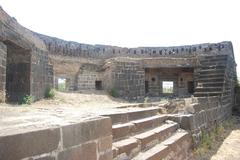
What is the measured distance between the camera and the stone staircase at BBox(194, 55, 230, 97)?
11297 mm

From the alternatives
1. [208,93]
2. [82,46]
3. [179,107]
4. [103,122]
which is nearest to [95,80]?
[82,46]

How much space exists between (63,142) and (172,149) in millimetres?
3467

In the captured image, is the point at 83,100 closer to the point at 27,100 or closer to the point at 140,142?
the point at 27,100

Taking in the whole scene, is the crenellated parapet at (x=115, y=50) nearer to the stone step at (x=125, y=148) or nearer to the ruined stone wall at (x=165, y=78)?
the ruined stone wall at (x=165, y=78)

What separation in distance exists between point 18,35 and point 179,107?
18.0 feet

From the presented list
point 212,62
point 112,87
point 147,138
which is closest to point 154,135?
point 147,138

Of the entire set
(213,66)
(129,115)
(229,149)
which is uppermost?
(213,66)

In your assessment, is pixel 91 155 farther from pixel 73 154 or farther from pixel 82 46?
pixel 82 46

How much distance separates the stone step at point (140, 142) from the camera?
379 centimetres

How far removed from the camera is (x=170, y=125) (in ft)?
20.8

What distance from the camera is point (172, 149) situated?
17.7 ft

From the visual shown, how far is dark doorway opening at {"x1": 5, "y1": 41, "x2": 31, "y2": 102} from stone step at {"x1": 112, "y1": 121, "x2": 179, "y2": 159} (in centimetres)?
547

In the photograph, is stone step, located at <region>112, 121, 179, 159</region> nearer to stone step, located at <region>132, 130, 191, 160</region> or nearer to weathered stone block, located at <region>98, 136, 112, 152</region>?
stone step, located at <region>132, 130, 191, 160</region>

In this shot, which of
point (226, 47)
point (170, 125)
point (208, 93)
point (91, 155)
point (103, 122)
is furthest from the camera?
point (226, 47)
